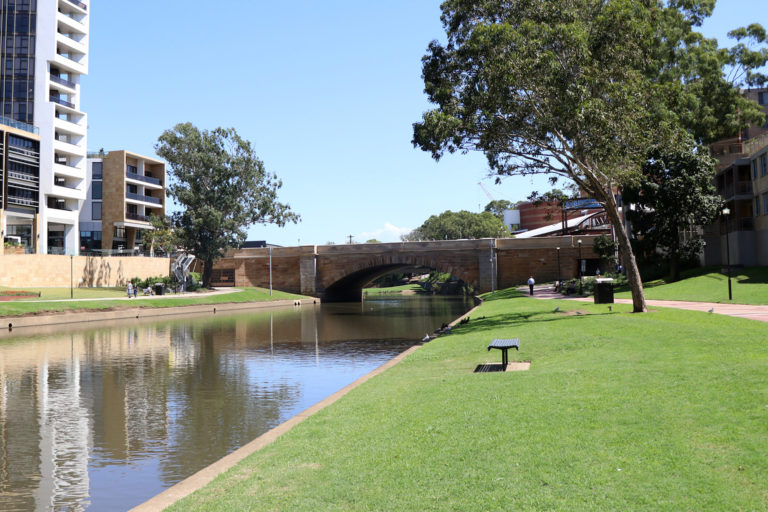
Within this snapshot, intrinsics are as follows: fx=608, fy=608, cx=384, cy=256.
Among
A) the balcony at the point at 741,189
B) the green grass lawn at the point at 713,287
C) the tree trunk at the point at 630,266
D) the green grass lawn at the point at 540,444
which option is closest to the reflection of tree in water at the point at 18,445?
the green grass lawn at the point at 540,444

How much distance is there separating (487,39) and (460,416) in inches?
662

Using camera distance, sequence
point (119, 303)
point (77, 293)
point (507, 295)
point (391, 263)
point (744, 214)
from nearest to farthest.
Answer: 1. point (119, 303)
2. point (744, 214)
3. point (507, 295)
4. point (77, 293)
5. point (391, 263)

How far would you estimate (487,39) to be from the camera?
72.7ft

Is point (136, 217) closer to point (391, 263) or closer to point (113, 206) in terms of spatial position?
point (113, 206)

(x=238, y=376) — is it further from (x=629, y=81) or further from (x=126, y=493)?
(x=629, y=81)

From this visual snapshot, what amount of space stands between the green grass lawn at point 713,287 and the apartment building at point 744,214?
8.39 feet

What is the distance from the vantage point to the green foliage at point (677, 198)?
4175 cm

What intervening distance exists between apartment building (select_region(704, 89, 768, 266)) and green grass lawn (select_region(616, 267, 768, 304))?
8.39 ft

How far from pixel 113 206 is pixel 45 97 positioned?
624 inches

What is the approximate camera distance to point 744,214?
1869 inches

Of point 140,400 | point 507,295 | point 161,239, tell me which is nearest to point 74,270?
point 161,239

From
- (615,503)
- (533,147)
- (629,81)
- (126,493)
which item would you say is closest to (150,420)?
(126,493)

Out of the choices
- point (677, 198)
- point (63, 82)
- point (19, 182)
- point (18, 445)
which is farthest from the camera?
point (63, 82)

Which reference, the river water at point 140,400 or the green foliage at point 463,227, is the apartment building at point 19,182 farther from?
the green foliage at point 463,227
